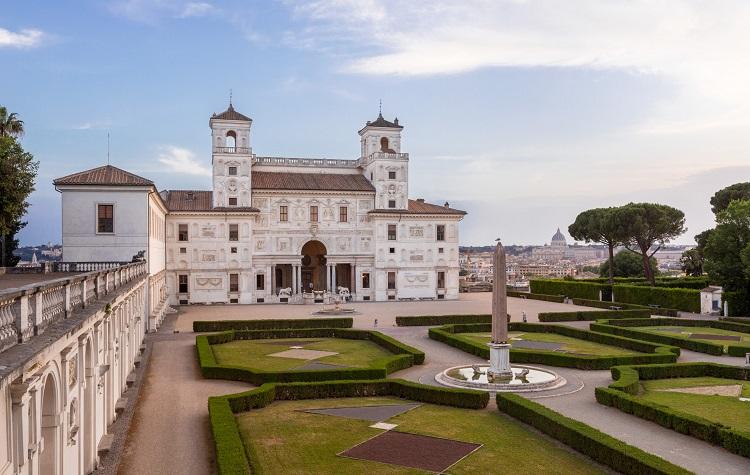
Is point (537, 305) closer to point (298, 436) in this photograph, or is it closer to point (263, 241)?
point (263, 241)

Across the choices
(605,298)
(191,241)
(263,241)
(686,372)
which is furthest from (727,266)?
(191,241)

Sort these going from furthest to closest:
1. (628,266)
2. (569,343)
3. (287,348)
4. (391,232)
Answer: (628,266) < (391,232) < (569,343) < (287,348)

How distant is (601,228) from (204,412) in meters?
55.3

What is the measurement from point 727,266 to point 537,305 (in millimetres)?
15443

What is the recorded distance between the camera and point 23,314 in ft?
27.9

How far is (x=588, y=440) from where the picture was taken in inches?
633

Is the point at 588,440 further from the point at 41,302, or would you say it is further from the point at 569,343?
the point at 569,343

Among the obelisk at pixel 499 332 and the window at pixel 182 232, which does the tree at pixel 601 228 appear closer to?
the window at pixel 182 232

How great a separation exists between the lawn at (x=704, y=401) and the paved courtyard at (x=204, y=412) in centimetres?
189

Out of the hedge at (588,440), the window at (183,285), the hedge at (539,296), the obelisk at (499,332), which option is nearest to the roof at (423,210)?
the hedge at (539,296)

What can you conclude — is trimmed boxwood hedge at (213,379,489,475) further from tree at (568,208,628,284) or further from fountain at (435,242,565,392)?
tree at (568,208,628,284)

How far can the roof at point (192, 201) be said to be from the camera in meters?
59.6

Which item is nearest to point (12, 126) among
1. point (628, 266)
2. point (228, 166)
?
point (228, 166)

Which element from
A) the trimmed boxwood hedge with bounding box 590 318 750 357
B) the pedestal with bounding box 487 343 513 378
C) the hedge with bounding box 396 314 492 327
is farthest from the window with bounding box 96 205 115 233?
the trimmed boxwood hedge with bounding box 590 318 750 357
